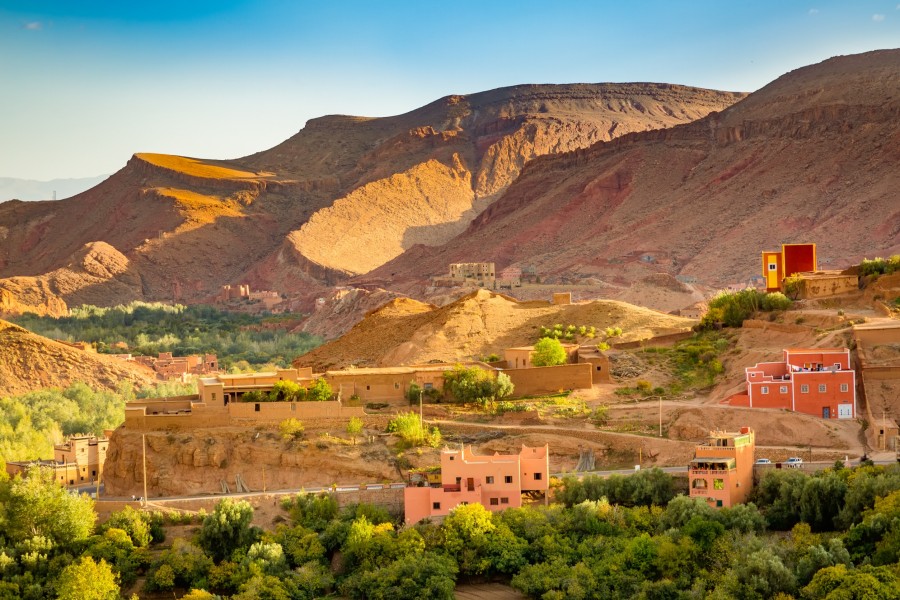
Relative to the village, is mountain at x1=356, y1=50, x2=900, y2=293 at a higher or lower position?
higher

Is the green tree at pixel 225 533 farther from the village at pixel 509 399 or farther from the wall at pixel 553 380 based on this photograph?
the wall at pixel 553 380

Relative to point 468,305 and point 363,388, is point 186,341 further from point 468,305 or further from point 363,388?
point 363,388

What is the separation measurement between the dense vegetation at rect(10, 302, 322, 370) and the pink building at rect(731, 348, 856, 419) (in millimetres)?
40122

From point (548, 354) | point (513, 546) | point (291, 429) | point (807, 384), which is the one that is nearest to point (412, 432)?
point (291, 429)

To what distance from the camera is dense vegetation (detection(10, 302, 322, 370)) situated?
9850 cm

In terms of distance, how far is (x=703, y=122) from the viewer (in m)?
132

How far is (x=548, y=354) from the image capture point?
54.2 metres

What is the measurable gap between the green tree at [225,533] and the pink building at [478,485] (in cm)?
434

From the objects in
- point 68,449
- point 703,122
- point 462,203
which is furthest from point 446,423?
point 462,203

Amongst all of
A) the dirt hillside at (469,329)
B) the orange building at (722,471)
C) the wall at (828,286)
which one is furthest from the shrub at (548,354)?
the orange building at (722,471)

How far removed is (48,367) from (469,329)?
3078 cm

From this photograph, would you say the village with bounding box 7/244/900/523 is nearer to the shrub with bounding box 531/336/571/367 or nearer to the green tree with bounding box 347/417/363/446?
the shrub with bounding box 531/336/571/367

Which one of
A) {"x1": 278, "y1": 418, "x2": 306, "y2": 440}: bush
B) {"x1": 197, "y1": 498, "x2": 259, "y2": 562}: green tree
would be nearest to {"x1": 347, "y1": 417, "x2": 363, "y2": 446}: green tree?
{"x1": 278, "y1": 418, "x2": 306, "y2": 440}: bush

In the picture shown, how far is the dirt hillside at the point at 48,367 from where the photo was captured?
8244 centimetres
